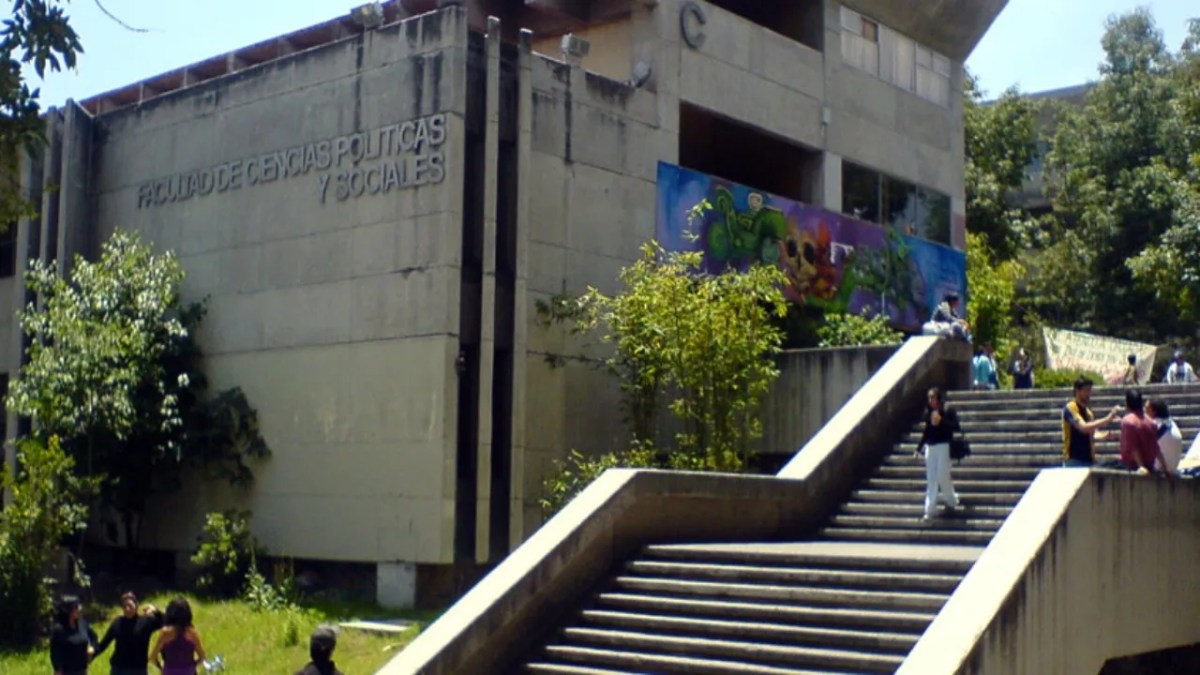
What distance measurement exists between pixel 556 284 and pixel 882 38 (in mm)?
10518

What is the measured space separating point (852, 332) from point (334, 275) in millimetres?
8104

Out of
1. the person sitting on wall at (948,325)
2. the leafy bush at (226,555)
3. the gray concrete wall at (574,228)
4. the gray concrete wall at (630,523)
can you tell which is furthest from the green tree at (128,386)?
the person sitting on wall at (948,325)

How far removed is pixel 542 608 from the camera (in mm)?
13250

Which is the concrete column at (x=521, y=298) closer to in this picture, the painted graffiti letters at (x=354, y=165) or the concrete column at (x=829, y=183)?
the painted graffiti letters at (x=354, y=165)

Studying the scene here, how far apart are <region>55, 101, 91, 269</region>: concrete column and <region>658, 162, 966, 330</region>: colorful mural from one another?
940cm

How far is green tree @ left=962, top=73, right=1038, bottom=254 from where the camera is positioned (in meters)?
42.7

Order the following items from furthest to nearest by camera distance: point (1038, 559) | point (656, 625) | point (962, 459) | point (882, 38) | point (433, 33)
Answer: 1. point (882, 38)
2. point (433, 33)
3. point (962, 459)
4. point (656, 625)
5. point (1038, 559)

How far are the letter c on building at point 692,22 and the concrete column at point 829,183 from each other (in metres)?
3.84

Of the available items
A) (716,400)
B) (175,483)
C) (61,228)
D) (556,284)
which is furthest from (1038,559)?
(61,228)

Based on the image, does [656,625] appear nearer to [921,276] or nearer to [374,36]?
[374,36]

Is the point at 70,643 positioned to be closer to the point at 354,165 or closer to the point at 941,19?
the point at 354,165

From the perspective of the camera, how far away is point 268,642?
59.4ft

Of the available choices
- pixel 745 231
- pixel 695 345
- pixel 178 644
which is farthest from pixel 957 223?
pixel 178 644

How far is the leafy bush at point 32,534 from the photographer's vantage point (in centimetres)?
1911
